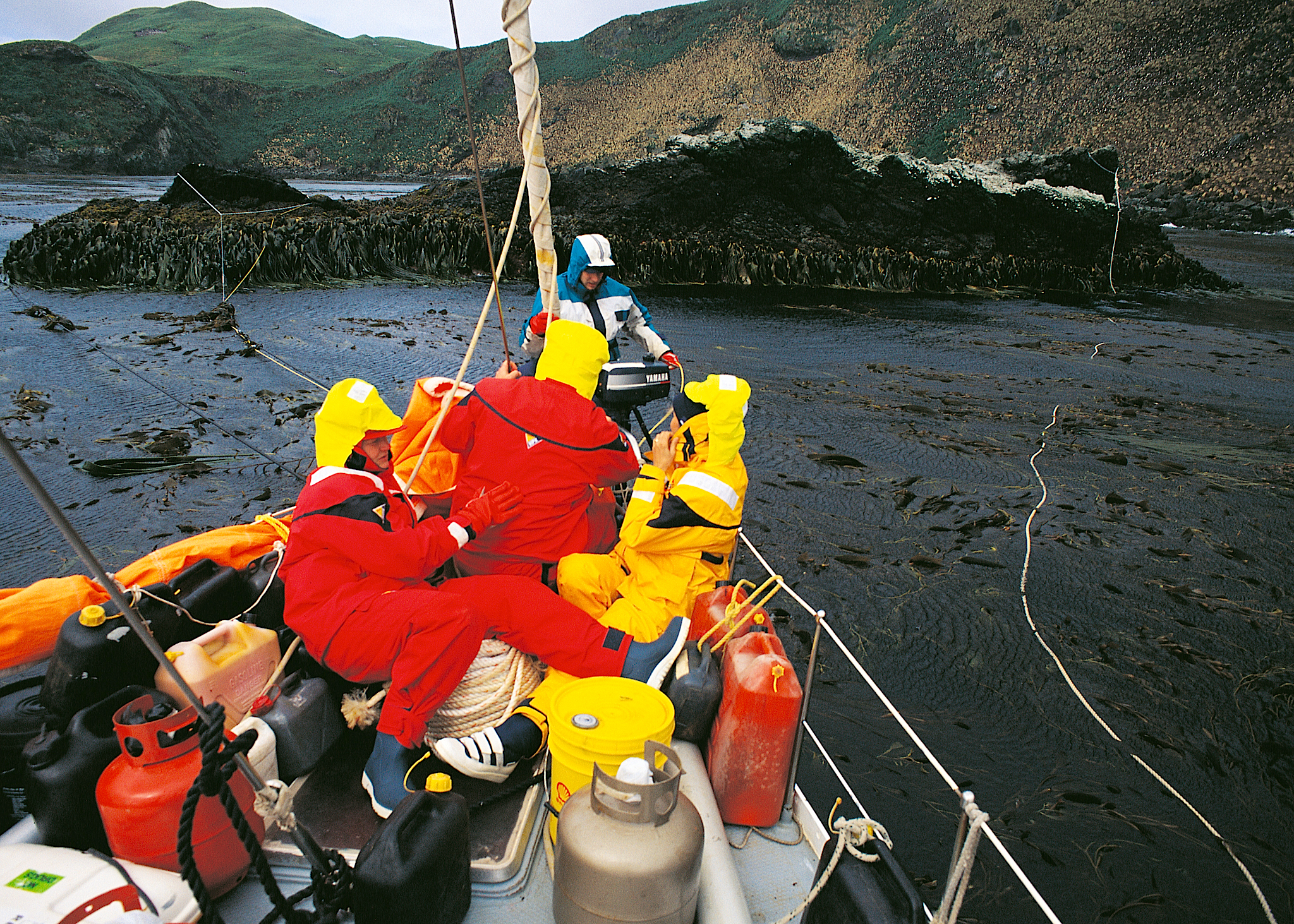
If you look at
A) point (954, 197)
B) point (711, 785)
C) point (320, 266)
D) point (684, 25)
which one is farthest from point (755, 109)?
point (711, 785)

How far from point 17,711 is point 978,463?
8499mm

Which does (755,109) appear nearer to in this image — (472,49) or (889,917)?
(472,49)

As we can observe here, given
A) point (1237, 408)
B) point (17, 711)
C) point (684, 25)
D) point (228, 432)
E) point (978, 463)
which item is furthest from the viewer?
point (684, 25)

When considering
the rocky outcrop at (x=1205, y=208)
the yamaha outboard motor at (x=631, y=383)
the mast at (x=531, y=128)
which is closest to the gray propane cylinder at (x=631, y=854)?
the yamaha outboard motor at (x=631, y=383)

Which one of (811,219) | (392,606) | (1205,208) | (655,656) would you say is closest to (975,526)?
(655,656)

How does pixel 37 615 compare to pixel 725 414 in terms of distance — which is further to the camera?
pixel 725 414

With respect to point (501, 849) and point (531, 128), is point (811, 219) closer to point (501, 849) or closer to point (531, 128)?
point (531, 128)

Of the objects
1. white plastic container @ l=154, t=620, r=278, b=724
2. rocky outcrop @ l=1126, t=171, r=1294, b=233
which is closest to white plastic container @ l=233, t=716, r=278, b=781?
white plastic container @ l=154, t=620, r=278, b=724

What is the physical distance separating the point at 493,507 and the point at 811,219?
21677 millimetres

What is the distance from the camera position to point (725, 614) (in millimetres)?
2717

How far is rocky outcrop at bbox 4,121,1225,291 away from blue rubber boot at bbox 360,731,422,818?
17073 millimetres

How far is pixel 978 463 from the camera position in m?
8.28

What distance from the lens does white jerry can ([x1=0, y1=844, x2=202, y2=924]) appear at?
4.91 ft

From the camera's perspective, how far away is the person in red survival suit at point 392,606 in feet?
7.23
